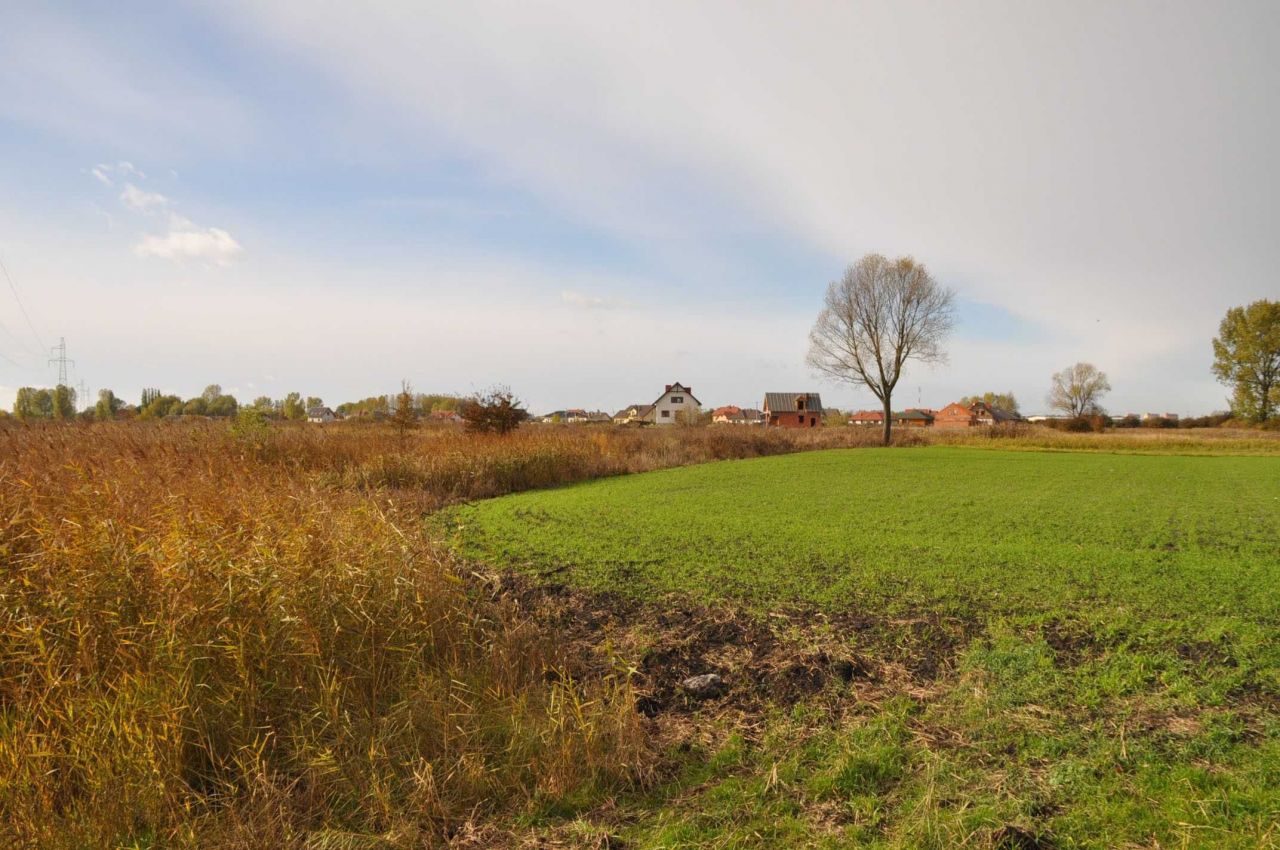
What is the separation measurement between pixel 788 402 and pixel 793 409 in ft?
4.09

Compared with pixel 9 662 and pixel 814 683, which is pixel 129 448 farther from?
pixel 814 683

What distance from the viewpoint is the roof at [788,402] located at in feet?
225

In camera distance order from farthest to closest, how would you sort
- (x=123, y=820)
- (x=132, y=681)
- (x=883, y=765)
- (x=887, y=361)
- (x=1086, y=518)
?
(x=887, y=361) → (x=1086, y=518) → (x=132, y=681) → (x=883, y=765) → (x=123, y=820)

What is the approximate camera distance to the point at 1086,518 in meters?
8.79

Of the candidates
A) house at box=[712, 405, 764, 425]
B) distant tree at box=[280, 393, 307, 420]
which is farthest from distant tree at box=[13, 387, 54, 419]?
house at box=[712, 405, 764, 425]

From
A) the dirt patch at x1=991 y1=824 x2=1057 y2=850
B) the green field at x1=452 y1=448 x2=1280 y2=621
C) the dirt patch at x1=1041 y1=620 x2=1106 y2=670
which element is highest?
the green field at x1=452 y1=448 x2=1280 y2=621

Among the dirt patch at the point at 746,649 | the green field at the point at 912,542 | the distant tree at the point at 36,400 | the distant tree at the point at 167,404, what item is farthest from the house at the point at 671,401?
the dirt patch at the point at 746,649

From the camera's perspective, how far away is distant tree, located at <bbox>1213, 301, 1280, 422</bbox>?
1865 inches

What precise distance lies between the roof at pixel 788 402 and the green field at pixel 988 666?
2329 inches

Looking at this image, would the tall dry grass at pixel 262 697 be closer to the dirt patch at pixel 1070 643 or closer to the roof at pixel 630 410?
the dirt patch at pixel 1070 643

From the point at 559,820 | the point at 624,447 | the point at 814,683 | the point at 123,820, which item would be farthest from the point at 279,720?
the point at 624,447

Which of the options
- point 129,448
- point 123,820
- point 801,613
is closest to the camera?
point 123,820

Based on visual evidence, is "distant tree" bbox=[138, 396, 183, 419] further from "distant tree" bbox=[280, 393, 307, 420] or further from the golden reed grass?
the golden reed grass

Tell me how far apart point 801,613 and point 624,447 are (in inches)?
607
